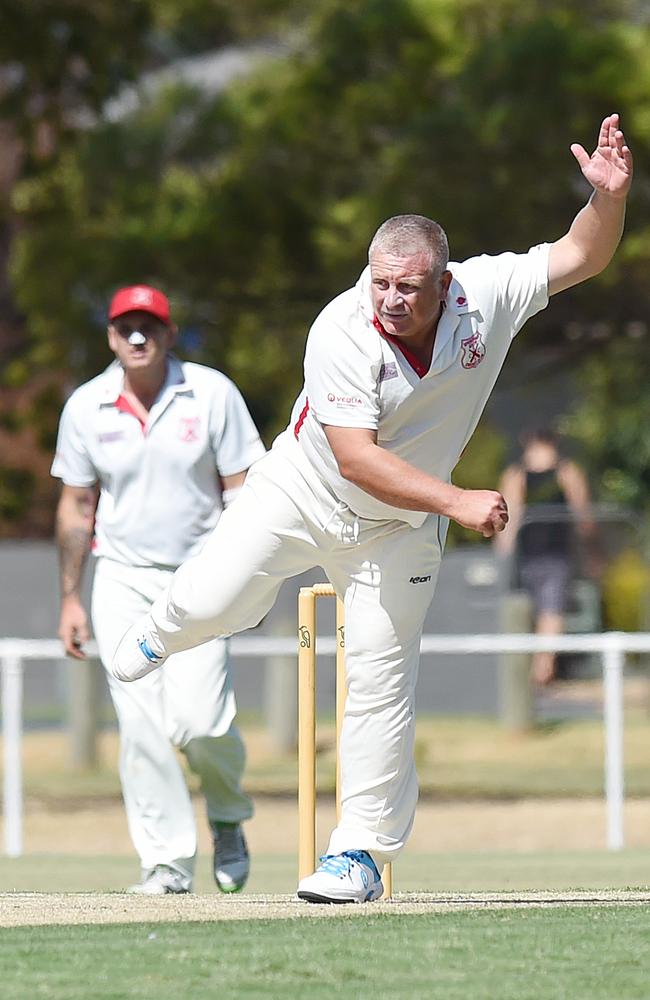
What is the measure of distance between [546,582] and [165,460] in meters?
8.17

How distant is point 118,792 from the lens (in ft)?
43.7

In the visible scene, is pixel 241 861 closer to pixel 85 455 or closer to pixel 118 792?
pixel 85 455

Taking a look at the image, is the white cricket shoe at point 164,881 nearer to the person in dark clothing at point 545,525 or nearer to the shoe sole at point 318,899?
the shoe sole at point 318,899

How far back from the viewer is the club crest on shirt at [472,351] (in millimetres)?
5375

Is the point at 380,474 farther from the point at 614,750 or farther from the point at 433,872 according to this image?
the point at 614,750

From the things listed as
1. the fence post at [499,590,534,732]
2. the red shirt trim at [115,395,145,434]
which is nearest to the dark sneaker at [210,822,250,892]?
the red shirt trim at [115,395,145,434]

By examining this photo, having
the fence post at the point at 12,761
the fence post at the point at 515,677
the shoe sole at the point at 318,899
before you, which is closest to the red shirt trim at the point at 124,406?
the shoe sole at the point at 318,899

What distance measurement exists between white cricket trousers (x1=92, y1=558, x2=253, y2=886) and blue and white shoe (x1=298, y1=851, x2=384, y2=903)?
61.6 inches

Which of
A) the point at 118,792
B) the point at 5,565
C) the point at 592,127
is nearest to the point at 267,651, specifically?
the point at 118,792

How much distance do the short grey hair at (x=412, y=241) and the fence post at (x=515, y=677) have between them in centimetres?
886

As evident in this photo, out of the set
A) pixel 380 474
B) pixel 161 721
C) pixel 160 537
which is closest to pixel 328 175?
pixel 160 537

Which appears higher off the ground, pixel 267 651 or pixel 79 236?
pixel 79 236

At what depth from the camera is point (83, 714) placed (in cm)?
1395

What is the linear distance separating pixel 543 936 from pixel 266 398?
37.0 feet
